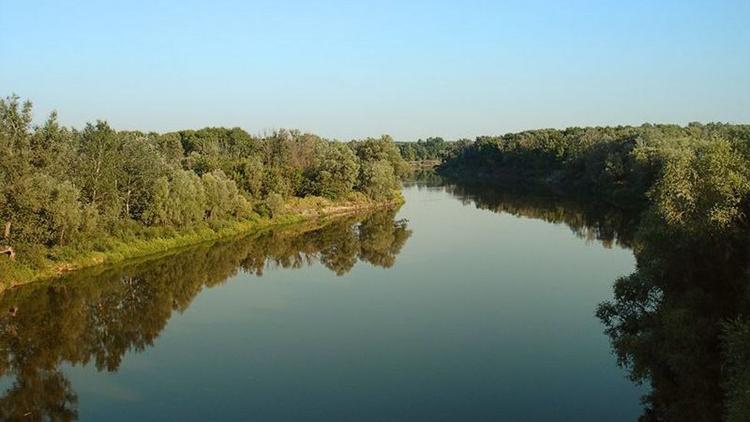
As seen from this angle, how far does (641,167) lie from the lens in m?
61.9

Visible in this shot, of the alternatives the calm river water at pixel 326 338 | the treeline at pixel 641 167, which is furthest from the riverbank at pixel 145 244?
the treeline at pixel 641 167

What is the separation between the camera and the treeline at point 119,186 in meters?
30.3

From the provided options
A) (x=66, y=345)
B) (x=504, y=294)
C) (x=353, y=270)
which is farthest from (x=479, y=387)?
(x=353, y=270)

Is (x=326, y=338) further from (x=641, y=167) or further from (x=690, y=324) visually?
(x=641, y=167)

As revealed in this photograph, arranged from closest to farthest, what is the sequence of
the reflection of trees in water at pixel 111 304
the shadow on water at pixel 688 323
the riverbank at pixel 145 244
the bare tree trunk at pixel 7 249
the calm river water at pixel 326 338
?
the shadow on water at pixel 688 323 → the calm river water at pixel 326 338 → the reflection of trees in water at pixel 111 304 → the bare tree trunk at pixel 7 249 → the riverbank at pixel 145 244

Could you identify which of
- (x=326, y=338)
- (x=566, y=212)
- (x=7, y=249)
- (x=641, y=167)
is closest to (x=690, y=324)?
(x=326, y=338)

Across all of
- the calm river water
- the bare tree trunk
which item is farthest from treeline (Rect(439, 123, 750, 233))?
the bare tree trunk

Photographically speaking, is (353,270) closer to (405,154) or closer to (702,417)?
(702,417)

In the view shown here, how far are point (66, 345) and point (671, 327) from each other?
1950 cm

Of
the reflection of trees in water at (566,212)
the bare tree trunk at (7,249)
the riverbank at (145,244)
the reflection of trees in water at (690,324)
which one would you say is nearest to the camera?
the reflection of trees in water at (690,324)

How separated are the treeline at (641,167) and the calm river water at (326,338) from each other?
5491mm

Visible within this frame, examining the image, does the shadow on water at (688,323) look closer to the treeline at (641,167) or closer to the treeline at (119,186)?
the treeline at (641,167)

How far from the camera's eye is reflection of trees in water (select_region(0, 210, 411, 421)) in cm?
1930

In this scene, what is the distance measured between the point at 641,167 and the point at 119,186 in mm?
46734
